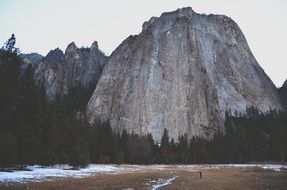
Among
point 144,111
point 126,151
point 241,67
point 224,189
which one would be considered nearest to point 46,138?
point 224,189

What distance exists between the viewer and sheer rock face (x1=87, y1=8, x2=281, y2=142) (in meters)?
160

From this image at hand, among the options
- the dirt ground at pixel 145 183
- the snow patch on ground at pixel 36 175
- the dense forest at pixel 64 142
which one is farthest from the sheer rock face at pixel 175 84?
the dirt ground at pixel 145 183

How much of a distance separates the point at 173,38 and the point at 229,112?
180 feet

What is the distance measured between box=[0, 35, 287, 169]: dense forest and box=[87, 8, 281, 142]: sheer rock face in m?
25.4

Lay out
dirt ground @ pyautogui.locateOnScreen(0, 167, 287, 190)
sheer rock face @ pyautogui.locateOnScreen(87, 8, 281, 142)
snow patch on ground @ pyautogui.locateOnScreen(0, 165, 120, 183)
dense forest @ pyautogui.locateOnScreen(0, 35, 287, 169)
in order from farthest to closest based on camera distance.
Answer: sheer rock face @ pyautogui.locateOnScreen(87, 8, 281, 142) < dense forest @ pyautogui.locateOnScreen(0, 35, 287, 169) < snow patch on ground @ pyautogui.locateOnScreen(0, 165, 120, 183) < dirt ground @ pyautogui.locateOnScreen(0, 167, 287, 190)

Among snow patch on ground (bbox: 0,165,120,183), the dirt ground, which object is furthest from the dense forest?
the dirt ground

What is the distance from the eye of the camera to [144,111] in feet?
529

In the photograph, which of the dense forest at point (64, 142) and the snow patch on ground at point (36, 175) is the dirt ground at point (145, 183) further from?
the dense forest at point (64, 142)

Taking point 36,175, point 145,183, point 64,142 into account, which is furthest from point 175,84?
point 145,183

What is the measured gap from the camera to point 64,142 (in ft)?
185

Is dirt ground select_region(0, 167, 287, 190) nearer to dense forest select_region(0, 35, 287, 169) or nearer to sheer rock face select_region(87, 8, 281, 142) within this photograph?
dense forest select_region(0, 35, 287, 169)

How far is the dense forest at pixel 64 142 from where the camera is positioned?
3662 centimetres

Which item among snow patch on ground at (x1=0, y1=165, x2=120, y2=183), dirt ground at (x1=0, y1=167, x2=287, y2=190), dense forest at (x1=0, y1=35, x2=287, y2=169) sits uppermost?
dense forest at (x1=0, y1=35, x2=287, y2=169)

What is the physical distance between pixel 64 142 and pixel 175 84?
120008 mm
